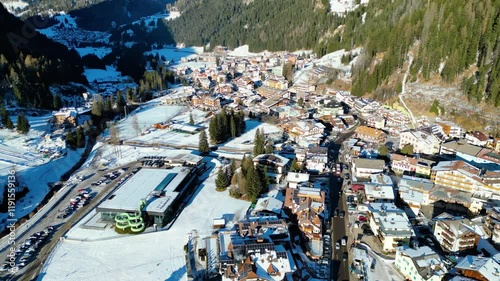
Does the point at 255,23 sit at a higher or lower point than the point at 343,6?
lower

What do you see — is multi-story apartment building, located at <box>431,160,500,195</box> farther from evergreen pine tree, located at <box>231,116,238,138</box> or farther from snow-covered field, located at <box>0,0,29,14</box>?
snow-covered field, located at <box>0,0,29,14</box>

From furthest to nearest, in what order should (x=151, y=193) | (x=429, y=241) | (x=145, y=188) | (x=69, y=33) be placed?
(x=69, y=33) → (x=145, y=188) → (x=151, y=193) → (x=429, y=241)

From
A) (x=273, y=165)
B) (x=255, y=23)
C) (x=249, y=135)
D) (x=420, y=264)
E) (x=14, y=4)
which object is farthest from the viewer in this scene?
(x=14, y=4)

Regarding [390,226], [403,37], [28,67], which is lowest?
[390,226]

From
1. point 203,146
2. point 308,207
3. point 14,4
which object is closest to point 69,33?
point 14,4

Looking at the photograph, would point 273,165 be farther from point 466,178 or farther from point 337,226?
point 466,178

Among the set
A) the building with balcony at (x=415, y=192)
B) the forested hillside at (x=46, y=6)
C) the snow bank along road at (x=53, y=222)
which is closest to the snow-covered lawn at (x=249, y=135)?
the snow bank along road at (x=53, y=222)

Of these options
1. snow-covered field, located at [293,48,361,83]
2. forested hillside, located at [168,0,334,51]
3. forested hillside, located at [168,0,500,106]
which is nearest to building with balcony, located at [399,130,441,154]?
forested hillside, located at [168,0,500,106]

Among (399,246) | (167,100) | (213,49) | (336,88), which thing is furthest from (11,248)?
(213,49)

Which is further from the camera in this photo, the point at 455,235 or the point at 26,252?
the point at 26,252
